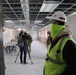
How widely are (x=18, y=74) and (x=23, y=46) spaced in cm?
196

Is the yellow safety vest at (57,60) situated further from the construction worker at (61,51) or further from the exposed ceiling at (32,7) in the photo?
the exposed ceiling at (32,7)

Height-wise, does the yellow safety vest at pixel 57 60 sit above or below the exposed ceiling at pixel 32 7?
below

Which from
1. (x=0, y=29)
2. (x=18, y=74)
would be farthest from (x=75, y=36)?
(x=0, y=29)

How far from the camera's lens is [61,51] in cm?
157

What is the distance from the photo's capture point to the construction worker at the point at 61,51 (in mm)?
1493

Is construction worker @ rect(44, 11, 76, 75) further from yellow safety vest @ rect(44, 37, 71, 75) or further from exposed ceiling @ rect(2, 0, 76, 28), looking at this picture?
exposed ceiling @ rect(2, 0, 76, 28)

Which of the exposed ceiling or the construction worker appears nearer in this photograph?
the construction worker

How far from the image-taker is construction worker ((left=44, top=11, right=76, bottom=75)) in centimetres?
149

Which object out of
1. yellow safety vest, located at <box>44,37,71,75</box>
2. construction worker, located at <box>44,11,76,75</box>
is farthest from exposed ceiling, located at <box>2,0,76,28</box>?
yellow safety vest, located at <box>44,37,71,75</box>

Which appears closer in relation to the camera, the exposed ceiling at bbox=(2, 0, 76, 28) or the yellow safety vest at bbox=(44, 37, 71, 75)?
the yellow safety vest at bbox=(44, 37, 71, 75)

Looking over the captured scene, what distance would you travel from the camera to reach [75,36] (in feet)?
31.9

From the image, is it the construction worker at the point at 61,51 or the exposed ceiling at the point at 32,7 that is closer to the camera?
the construction worker at the point at 61,51

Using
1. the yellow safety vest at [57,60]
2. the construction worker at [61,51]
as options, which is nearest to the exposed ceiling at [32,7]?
the construction worker at [61,51]

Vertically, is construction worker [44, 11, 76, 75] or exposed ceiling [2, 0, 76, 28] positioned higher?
exposed ceiling [2, 0, 76, 28]
